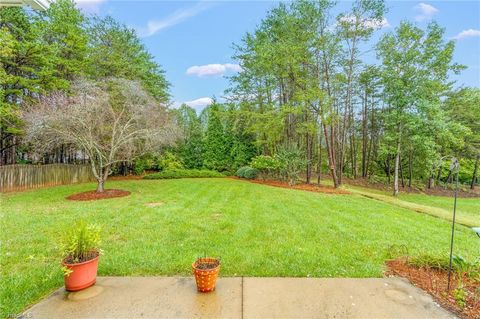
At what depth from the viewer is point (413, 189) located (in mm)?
16875

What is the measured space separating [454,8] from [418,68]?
20.2 ft

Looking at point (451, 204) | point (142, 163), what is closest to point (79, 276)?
point (451, 204)

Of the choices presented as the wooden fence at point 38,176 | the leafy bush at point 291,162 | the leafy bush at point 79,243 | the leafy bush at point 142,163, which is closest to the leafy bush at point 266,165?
the leafy bush at point 291,162

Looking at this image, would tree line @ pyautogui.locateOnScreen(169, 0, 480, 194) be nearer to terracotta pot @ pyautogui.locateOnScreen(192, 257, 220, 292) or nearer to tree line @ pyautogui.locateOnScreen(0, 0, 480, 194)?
tree line @ pyautogui.locateOnScreen(0, 0, 480, 194)

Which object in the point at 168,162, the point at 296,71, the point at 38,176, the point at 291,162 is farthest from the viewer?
the point at 168,162

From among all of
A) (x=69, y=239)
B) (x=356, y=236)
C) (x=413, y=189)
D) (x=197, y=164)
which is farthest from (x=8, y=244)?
(x=413, y=189)

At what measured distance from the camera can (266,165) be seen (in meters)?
13.9

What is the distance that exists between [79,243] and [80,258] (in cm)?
17

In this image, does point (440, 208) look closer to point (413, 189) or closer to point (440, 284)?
point (413, 189)

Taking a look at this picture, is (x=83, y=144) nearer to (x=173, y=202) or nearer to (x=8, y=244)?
(x=173, y=202)

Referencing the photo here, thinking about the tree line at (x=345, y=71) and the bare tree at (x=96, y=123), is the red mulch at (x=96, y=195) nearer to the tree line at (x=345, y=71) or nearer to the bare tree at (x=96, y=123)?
the bare tree at (x=96, y=123)

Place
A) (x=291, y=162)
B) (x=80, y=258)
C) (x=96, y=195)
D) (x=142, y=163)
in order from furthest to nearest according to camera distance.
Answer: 1. (x=142, y=163)
2. (x=291, y=162)
3. (x=96, y=195)
4. (x=80, y=258)

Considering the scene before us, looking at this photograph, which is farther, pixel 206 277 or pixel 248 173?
pixel 248 173

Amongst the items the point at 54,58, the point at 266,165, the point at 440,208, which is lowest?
the point at 440,208
